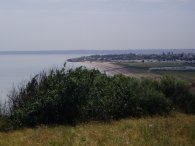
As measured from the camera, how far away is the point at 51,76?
72.2ft

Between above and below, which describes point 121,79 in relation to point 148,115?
above

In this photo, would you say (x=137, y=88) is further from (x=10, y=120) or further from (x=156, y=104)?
(x=10, y=120)

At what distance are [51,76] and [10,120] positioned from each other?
4252 mm

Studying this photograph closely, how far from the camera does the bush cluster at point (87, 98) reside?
19.2 m

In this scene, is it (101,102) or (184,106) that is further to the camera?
(184,106)

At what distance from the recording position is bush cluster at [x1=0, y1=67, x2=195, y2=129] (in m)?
19.2

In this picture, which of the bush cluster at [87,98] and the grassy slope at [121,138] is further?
the bush cluster at [87,98]

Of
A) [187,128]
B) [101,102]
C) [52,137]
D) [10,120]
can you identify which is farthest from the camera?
[101,102]

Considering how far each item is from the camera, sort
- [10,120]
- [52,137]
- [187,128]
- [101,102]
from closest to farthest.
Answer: [52,137] < [187,128] < [10,120] < [101,102]

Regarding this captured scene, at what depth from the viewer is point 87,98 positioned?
1994 centimetres

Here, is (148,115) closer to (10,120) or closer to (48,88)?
(48,88)

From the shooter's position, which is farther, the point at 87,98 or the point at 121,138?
the point at 87,98

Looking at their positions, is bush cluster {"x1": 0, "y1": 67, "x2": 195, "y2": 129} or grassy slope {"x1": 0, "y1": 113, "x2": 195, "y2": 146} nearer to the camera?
grassy slope {"x1": 0, "y1": 113, "x2": 195, "y2": 146}

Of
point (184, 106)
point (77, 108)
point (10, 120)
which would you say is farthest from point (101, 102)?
point (184, 106)
